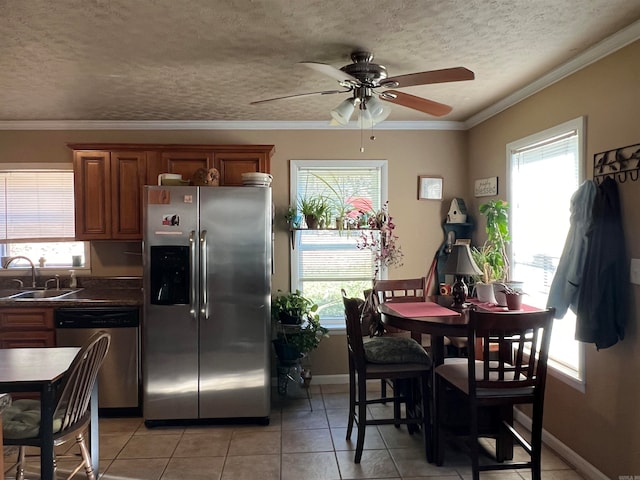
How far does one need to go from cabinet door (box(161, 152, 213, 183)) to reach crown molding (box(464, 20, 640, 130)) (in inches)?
92.8

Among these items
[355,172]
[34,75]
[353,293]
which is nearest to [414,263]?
[353,293]

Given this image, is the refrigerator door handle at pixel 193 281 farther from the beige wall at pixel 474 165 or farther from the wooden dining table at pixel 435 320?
the wooden dining table at pixel 435 320

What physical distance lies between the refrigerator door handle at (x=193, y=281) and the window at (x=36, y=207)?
1479 millimetres

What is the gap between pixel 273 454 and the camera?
297 centimetres

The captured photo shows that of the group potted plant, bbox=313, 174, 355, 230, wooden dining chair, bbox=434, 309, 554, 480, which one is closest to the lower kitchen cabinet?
potted plant, bbox=313, 174, 355, 230

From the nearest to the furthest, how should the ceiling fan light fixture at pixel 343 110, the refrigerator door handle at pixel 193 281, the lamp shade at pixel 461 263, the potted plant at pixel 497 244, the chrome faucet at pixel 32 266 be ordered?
the ceiling fan light fixture at pixel 343 110 → the lamp shade at pixel 461 263 → the refrigerator door handle at pixel 193 281 → the potted plant at pixel 497 244 → the chrome faucet at pixel 32 266

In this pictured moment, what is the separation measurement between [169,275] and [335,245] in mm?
1587

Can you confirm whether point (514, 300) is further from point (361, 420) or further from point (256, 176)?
point (256, 176)

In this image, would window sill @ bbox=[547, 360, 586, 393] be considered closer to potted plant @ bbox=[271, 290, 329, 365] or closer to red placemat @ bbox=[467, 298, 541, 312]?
red placemat @ bbox=[467, 298, 541, 312]

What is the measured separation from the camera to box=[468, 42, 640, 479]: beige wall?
7.48 ft

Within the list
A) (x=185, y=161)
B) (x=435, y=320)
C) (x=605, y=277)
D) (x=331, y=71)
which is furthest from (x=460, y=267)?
(x=185, y=161)

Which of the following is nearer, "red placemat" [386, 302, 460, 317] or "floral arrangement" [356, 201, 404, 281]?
"red placemat" [386, 302, 460, 317]

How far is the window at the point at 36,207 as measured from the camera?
412 centimetres

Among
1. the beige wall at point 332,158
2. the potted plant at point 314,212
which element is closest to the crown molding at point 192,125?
the beige wall at point 332,158
